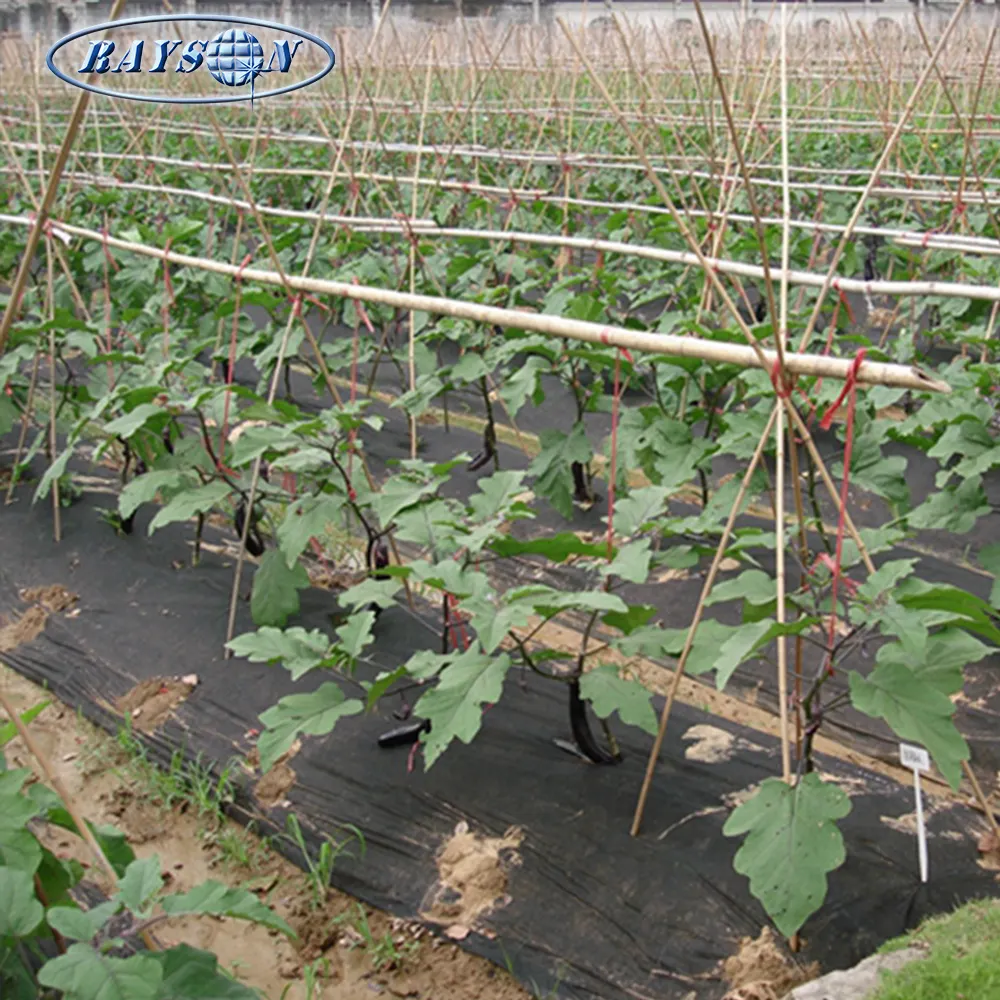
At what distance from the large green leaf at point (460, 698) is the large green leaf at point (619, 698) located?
0.77ft

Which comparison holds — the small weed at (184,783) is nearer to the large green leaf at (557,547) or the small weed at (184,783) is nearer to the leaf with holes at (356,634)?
the leaf with holes at (356,634)

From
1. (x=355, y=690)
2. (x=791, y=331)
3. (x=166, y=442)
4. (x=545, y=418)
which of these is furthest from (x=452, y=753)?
(x=545, y=418)

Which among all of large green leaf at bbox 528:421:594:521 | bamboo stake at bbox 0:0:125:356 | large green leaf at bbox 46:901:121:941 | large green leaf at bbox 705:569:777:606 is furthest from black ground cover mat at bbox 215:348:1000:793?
large green leaf at bbox 46:901:121:941

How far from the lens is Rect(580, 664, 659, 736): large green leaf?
243 cm

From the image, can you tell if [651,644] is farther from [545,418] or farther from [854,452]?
[545,418]

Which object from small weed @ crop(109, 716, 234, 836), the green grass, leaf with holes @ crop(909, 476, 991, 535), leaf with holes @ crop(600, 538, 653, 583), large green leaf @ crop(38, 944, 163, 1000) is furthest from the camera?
leaf with holes @ crop(909, 476, 991, 535)

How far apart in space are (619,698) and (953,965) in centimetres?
84

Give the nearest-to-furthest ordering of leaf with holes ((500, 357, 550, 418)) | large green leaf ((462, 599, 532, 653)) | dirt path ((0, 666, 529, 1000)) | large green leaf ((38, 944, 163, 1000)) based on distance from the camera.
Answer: large green leaf ((38, 944, 163, 1000))
large green leaf ((462, 599, 532, 653))
dirt path ((0, 666, 529, 1000))
leaf with holes ((500, 357, 550, 418))

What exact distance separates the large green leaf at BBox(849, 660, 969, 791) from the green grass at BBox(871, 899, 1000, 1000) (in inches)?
12.8

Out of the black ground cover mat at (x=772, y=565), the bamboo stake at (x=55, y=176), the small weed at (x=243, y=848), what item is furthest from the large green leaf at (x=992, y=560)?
the bamboo stake at (x=55, y=176)

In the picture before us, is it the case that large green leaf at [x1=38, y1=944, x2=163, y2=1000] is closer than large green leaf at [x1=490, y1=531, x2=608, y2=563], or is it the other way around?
large green leaf at [x1=38, y1=944, x2=163, y2=1000]

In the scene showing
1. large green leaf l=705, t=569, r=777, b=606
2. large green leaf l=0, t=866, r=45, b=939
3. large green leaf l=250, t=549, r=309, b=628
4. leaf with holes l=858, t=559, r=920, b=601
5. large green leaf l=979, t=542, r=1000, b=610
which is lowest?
large green leaf l=250, t=549, r=309, b=628

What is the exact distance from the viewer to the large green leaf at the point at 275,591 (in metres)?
3.40

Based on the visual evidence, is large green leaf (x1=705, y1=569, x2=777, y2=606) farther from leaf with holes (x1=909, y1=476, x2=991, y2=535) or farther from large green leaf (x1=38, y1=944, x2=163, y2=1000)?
large green leaf (x1=38, y1=944, x2=163, y2=1000)
